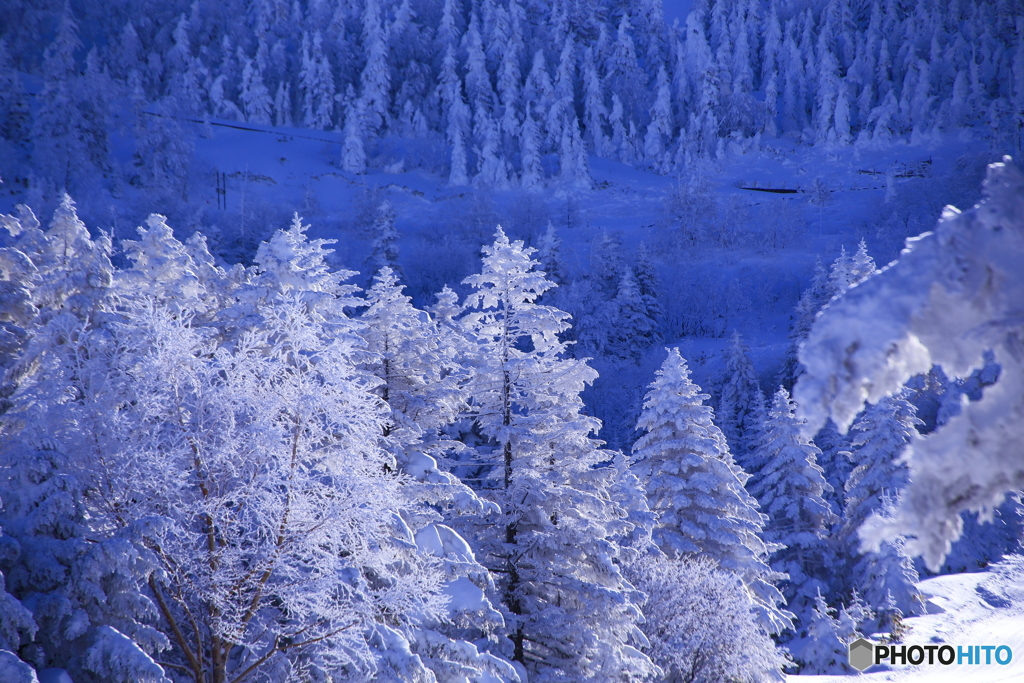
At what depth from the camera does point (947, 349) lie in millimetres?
3248

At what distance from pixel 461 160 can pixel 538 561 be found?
86.8 metres

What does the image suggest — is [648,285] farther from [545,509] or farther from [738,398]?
[545,509]

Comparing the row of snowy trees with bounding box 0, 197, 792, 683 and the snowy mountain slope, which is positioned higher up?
the snowy mountain slope

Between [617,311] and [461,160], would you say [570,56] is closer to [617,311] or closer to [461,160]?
[461,160]

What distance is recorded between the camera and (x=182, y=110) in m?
89.4

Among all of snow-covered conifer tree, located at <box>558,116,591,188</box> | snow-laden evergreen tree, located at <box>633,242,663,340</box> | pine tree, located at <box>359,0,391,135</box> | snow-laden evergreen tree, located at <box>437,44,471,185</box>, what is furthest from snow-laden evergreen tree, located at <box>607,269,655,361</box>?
pine tree, located at <box>359,0,391,135</box>

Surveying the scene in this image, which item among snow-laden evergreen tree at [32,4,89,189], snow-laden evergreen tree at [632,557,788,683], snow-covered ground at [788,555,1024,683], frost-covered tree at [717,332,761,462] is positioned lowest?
snow-covered ground at [788,555,1024,683]

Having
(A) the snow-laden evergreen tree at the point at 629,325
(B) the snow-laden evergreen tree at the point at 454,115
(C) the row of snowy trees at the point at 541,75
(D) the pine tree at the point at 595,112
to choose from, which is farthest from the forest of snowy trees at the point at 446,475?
(C) the row of snowy trees at the point at 541,75

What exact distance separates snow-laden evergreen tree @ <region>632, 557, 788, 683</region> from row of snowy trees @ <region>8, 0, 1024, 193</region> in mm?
82622

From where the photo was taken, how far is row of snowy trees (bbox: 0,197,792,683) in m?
8.20

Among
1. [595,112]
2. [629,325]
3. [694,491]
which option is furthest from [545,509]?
[595,112]

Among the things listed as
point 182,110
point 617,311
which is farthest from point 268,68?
point 617,311

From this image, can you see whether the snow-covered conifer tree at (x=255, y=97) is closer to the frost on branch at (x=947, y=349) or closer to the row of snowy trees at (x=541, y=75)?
the row of snowy trees at (x=541, y=75)

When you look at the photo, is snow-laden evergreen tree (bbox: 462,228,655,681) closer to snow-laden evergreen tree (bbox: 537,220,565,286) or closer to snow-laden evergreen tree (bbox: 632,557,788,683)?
snow-laden evergreen tree (bbox: 632,557,788,683)
